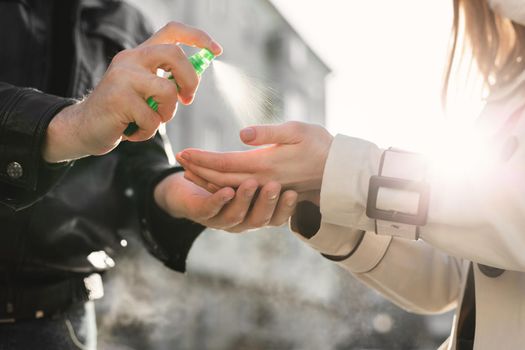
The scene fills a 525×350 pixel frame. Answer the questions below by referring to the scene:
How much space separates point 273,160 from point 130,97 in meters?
0.52

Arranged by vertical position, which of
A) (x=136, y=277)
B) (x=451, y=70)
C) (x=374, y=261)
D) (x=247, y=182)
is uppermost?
(x=451, y=70)

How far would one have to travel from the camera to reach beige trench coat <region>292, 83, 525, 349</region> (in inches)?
60.8

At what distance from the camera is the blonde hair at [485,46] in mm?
1958

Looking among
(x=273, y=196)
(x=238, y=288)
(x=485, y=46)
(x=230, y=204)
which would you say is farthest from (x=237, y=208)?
(x=238, y=288)

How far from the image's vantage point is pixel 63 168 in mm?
1805

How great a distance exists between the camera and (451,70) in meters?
2.14

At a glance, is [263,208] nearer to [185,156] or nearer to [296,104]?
[185,156]

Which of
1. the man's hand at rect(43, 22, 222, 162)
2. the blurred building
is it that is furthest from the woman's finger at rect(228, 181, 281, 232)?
the man's hand at rect(43, 22, 222, 162)

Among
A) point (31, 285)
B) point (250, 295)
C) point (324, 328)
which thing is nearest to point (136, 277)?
point (324, 328)

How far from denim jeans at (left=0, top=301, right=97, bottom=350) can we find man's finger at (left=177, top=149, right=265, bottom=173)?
2.06 feet

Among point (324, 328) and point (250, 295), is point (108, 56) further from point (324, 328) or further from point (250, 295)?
point (250, 295)

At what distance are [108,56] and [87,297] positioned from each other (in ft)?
2.85

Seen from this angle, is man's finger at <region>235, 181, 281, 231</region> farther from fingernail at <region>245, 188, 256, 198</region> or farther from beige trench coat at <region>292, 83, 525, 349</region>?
beige trench coat at <region>292, 83, 525, 349</region>

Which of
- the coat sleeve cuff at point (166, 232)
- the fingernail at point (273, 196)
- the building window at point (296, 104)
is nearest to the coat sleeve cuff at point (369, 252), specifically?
the fingernail at point (273, 196)
